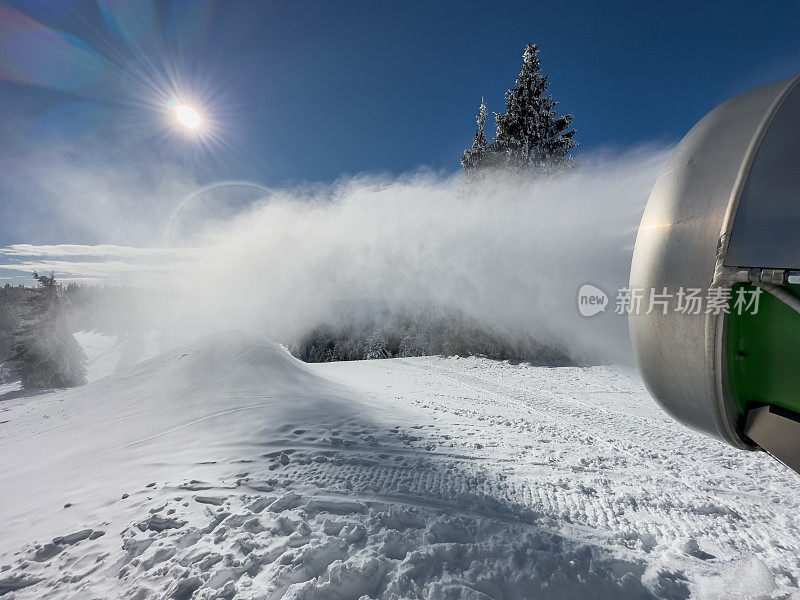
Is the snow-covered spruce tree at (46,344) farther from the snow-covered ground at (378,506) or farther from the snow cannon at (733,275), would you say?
the snow cannon at (733,275)

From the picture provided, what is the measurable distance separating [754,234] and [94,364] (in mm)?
48925

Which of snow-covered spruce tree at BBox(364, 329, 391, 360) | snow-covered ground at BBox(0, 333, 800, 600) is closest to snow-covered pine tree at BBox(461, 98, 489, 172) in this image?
snow-covered spruce tree at BBox(364, 329, 391, 360)

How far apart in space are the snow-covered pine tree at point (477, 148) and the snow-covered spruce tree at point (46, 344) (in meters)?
27.6

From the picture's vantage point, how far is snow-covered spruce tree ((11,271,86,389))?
22.0 metres

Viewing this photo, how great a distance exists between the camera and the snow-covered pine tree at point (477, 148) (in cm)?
1899

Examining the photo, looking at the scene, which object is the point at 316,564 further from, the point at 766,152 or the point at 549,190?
the point at 549,190

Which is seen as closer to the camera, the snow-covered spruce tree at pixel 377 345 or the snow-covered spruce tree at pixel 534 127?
the snow-covered spruce tree at pixel 534 127

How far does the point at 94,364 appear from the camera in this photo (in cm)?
3647

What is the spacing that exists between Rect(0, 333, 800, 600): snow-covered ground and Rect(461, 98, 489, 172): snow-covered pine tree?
16.5 metres

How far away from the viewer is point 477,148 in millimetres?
19234

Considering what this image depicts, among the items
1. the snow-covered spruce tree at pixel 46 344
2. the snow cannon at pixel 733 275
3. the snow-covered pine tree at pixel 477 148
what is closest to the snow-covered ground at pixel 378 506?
the snow cannon at pixel 733 275

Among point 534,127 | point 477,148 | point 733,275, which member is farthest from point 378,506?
point 477,148

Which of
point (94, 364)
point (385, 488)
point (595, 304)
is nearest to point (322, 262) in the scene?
point (595, 304)

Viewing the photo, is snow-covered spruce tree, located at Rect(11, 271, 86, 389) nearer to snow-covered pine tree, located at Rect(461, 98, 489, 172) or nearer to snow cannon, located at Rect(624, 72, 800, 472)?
snow-covered pine tree, located at Rect(461, 98, 489, 172)
